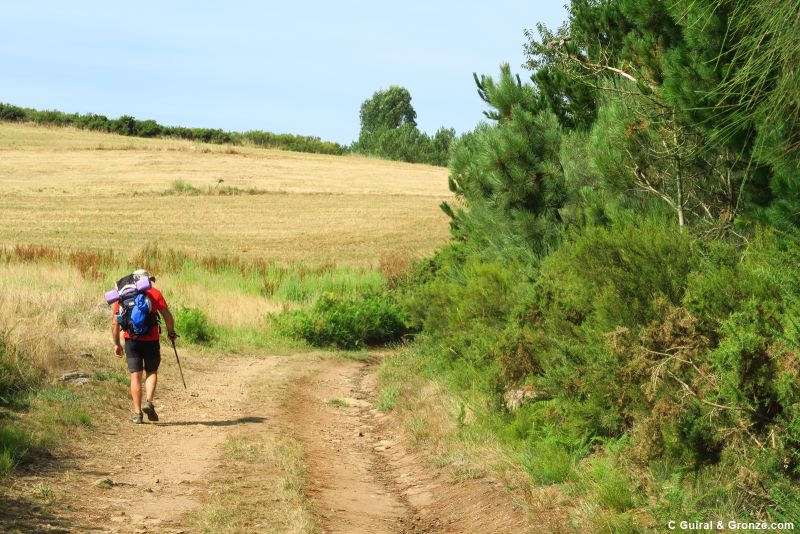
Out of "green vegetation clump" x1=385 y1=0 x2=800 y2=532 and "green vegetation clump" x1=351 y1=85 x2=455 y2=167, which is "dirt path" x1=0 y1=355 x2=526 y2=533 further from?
"green vegetation clump" x1=351 y1=85 x2=455 y2=167

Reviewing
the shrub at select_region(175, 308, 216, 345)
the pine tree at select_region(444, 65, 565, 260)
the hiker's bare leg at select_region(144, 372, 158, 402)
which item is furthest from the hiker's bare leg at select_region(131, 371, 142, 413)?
the shrub at select_region(175, 308, 216, 345)

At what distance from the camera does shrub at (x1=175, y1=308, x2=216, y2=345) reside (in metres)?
19.8

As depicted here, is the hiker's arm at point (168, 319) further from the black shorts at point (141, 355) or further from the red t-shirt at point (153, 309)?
the black shorts at point (141, 355)

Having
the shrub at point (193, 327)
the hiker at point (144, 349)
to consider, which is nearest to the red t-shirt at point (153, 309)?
the hiker at point (144, 349)

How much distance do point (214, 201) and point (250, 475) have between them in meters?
45.5

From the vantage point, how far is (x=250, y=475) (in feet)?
29.9

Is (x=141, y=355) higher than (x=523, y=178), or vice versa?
(x=523, y=178)

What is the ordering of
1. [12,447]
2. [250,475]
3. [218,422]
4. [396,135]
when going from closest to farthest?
[12,447] < [250,475] < [218,422] < [396,135]

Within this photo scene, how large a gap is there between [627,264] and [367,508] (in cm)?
321

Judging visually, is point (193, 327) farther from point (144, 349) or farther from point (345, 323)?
point (144, 349)

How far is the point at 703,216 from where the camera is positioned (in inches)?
415

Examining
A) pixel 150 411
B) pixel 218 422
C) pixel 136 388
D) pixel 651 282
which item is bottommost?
pixel 218 422

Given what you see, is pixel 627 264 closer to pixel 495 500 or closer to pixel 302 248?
pixel 495 500

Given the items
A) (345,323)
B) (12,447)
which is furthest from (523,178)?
(345,323)
